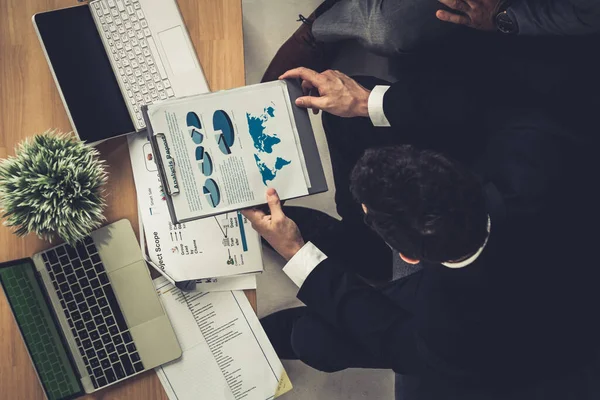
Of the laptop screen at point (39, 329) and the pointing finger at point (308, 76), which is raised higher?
the pointing finger at point (308, 76)

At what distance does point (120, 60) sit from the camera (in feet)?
3.20

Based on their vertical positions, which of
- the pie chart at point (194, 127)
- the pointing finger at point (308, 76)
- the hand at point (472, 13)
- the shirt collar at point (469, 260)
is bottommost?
the shirt collar at point (469, 260)

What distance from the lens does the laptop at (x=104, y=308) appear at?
0.97m

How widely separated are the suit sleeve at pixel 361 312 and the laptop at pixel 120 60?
0.46 meters

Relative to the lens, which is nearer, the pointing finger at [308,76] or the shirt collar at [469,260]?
the shirt collar at [469,260]

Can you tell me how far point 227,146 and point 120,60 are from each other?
0.29 metres

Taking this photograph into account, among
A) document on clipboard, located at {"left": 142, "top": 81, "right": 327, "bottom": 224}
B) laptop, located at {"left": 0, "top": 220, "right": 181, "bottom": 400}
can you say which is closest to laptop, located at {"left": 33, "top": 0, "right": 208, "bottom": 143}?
document on clipboard, located at {"left": 142, "top": 81, "right": 327, "bottom": 224}

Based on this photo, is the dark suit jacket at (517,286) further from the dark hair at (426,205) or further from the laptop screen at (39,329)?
the laptop screen at (39,329)

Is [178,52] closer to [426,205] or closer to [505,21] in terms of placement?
[426,205]

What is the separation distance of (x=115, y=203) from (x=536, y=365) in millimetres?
857

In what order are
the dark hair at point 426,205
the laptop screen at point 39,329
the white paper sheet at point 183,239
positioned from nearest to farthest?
1. the dark hair at point 426,205
2. the laptop screen at point 39,329
3. the white paper sheet at point 183,239

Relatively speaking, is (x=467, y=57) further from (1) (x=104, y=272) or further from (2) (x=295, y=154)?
(1) (x=104, y=272)

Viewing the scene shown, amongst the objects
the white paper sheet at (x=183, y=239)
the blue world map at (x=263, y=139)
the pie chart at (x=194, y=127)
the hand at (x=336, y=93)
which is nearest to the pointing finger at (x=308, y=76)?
the hand at (x=336, y=93)

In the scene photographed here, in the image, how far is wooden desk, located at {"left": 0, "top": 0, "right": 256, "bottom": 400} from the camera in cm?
98
